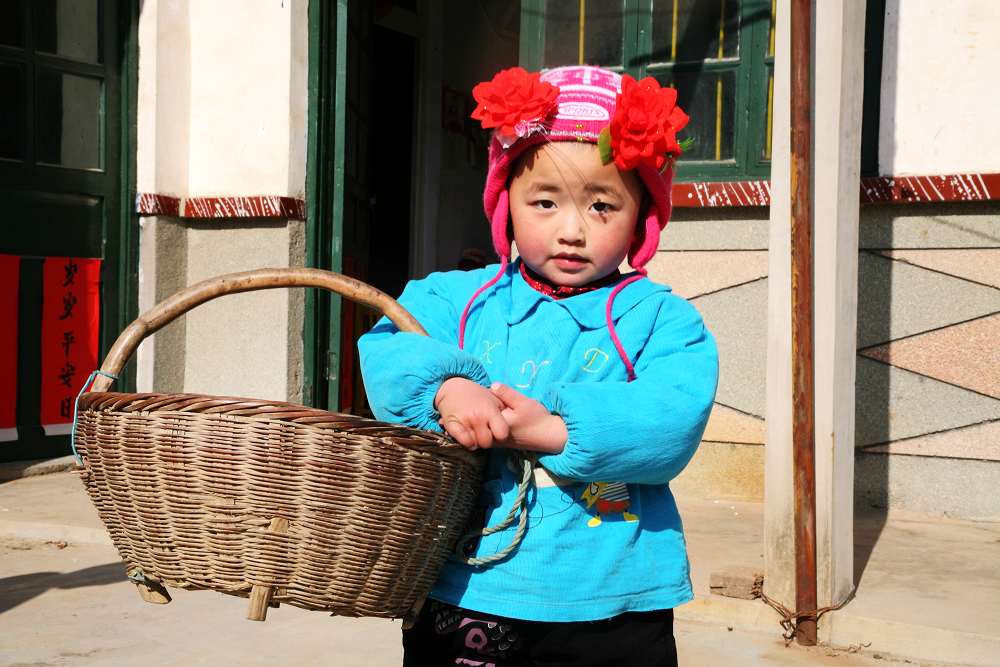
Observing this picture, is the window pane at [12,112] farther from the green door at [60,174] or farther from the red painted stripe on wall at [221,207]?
the red painted stripe on wall at [221,207]

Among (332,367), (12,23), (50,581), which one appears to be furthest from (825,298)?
(12,23)

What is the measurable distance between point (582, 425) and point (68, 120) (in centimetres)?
583

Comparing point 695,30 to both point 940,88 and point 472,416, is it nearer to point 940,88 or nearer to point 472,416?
point 940,88

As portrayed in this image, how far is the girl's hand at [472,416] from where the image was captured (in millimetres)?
1591

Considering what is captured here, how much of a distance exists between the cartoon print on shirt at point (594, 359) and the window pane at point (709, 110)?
426 cm

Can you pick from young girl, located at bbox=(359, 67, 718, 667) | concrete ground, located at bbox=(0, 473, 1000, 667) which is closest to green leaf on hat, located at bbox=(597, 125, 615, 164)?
young girl, located at bbox=(359, 67, 718, 667)

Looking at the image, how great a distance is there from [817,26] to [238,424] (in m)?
2.81

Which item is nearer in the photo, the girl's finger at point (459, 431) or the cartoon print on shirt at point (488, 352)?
the girl's finger at point (459, 431)

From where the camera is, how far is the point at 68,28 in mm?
6625

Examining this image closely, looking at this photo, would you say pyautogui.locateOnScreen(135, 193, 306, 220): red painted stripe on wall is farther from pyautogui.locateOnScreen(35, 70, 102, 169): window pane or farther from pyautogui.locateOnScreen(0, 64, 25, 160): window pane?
pyautogui.locateOnScreen(0, 64, 25, 160): window pane

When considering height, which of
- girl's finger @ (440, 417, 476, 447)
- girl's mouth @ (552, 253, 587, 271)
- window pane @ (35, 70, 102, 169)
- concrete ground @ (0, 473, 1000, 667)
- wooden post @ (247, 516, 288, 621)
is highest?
window pane @ (35, 70, 102, 169)

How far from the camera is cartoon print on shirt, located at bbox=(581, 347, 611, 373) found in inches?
71.1

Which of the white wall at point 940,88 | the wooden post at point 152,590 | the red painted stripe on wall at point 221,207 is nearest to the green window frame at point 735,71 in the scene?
the white wall at point 940,88

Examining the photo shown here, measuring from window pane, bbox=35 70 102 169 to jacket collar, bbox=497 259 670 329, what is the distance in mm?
5391
